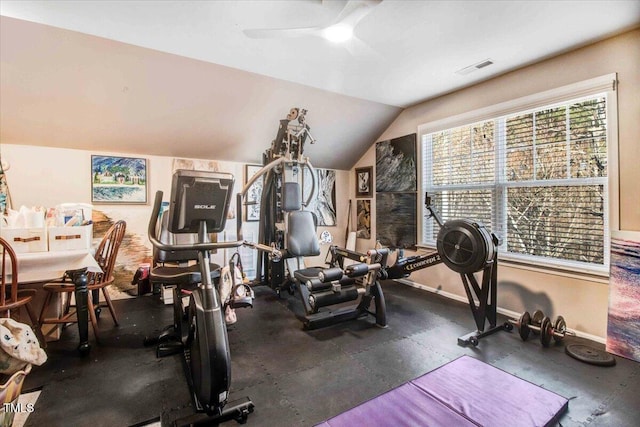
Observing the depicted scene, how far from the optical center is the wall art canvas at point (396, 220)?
14.3ft

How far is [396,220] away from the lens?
4.57 metres

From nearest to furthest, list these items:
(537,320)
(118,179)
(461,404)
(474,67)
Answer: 1. (461,404)
2. (537,320)
3. (474,67)
4. (118,179)

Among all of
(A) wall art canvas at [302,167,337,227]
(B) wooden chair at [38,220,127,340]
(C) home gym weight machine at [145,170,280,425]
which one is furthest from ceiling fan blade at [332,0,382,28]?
(A) wall art canvas at [302,167,337,227]

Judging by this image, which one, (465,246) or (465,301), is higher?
(465,246)

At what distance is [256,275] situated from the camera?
4570mm

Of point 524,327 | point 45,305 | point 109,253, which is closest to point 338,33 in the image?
point 109,253

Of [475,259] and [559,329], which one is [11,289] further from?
[559,329]

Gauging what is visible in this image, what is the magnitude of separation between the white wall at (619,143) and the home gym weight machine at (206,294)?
8.31ft

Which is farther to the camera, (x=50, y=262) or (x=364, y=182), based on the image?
(x=364, y=182)

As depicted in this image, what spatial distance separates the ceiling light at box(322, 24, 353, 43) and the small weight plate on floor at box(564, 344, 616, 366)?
3178 millimetres

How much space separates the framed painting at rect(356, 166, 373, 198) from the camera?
→ 16.8 feet

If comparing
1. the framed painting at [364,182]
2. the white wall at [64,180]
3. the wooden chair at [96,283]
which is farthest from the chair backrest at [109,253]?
the framed painting at [364,182]

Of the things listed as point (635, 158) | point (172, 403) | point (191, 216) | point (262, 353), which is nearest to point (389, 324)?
point (262, 353)

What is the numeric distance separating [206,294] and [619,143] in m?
3.48
